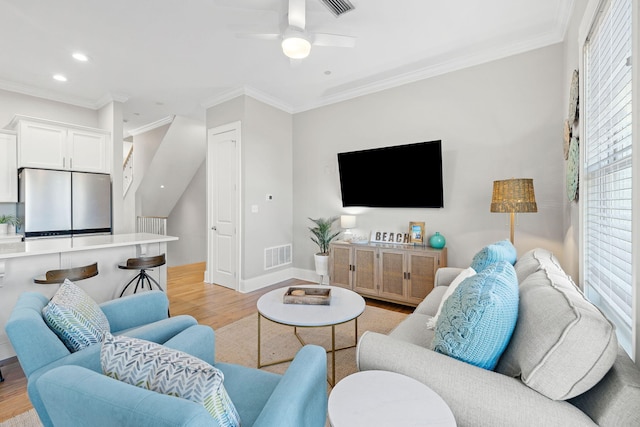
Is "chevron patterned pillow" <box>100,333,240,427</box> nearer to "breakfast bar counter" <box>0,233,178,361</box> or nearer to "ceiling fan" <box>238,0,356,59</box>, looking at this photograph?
"breakfast bar counter" <box>0,233,178,361</box>

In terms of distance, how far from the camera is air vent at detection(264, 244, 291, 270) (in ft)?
14.9

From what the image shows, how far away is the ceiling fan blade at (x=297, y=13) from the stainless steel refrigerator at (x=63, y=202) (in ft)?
12.6

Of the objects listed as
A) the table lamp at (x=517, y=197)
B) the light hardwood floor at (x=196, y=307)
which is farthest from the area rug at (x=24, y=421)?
the table lamp at (x=517, y=197)

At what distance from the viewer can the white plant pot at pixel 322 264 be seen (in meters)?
4.25

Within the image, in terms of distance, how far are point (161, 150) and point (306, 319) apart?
5.33m

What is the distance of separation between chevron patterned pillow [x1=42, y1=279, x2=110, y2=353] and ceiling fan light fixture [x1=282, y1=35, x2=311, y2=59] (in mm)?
2251

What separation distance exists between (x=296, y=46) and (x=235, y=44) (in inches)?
40.4

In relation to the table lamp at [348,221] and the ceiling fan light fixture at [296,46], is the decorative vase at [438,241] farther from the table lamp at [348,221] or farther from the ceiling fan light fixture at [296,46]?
the ceiling fan light fixture at [296,46]

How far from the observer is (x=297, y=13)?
2262 mm

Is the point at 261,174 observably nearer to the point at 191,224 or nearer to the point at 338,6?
the point at 338,6

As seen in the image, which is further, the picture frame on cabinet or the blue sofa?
the picture frame on cabinet

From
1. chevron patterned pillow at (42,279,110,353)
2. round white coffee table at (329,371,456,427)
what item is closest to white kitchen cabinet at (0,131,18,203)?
chevron patterned pillow at (42,279,110,353)

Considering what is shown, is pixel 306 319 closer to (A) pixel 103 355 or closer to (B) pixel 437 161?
(A) pixel 103 355

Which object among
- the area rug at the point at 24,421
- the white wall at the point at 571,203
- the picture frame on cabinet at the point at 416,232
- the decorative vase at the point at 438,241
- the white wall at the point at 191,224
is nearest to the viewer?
the area rug at the point at 24,421
